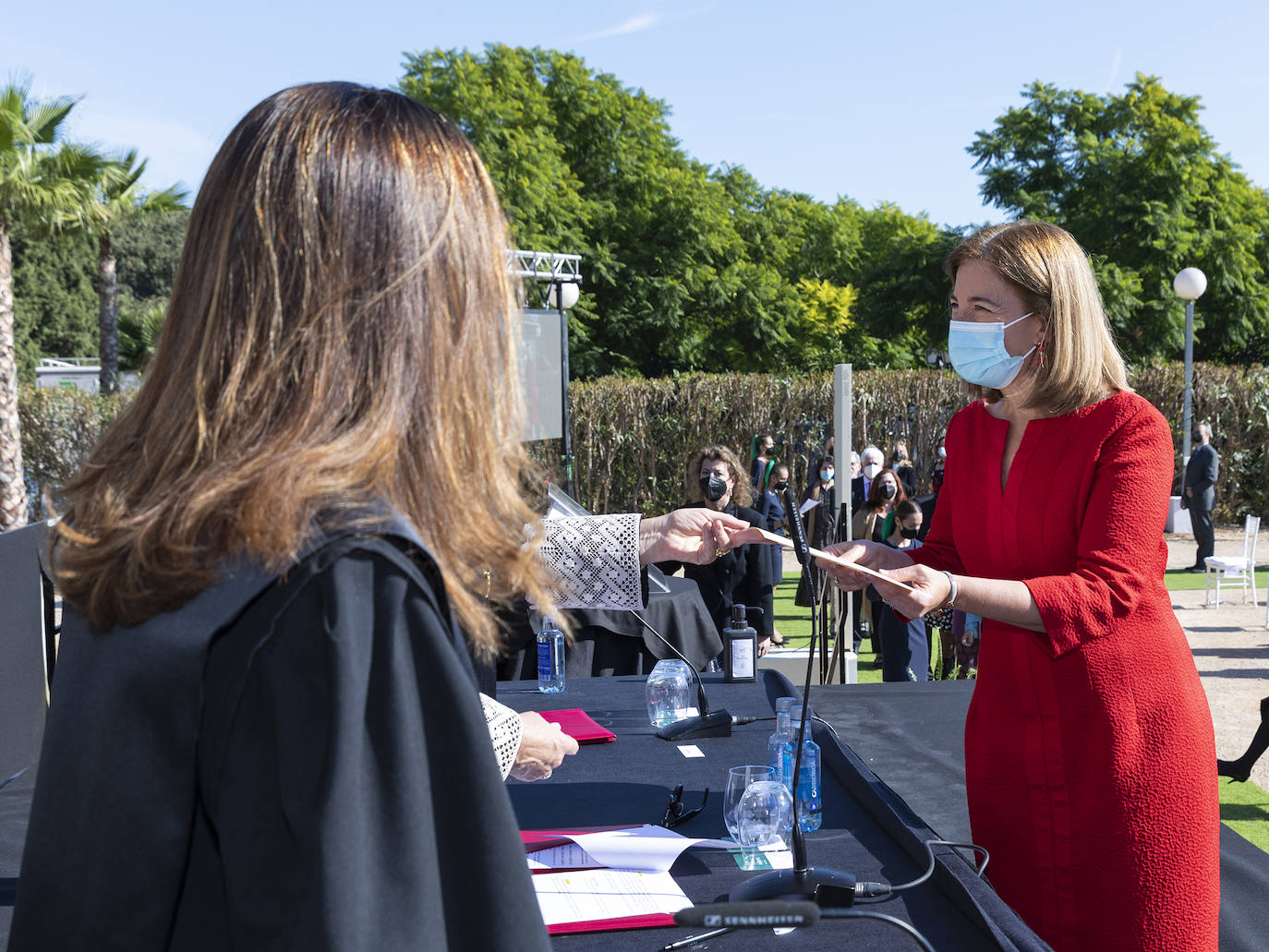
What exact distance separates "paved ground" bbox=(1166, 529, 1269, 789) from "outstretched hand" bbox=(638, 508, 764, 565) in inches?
142

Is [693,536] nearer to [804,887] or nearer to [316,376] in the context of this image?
[804,887]

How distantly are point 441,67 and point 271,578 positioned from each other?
27.7 meters

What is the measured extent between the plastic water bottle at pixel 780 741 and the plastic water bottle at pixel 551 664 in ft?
3.17

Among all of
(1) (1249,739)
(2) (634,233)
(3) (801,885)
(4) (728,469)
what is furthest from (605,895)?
(2) (634,233)

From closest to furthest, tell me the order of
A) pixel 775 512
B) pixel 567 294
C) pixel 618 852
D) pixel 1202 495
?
pixel 618 852 → pixel 775 512 → pixel 567 294 → pixel 1202 495

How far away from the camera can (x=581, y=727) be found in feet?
9.16

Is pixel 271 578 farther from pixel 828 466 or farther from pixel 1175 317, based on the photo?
pixel 1175 317

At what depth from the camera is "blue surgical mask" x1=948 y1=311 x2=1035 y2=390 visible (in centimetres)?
216

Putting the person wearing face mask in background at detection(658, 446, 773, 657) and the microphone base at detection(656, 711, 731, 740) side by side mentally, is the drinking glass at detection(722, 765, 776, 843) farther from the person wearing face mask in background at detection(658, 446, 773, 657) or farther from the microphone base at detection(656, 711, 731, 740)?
the person wearing face mask in background at detection(658, 446, 773, 657)

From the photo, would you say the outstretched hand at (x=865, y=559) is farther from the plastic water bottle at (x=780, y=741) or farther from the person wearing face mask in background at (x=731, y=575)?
the person wearing face mask in background at (x=731, y=575)

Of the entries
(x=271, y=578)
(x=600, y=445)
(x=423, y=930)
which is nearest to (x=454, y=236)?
(x=271, y=578)

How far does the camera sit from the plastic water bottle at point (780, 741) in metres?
2.23

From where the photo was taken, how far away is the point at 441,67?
85.4ft

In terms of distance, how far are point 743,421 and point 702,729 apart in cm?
1482
